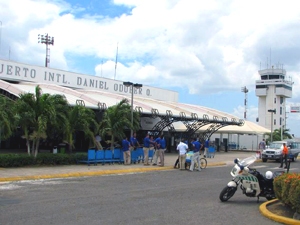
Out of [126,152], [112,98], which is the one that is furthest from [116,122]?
[112,98]

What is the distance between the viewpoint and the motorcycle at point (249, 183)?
37.4ft

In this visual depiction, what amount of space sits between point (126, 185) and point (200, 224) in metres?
6.63

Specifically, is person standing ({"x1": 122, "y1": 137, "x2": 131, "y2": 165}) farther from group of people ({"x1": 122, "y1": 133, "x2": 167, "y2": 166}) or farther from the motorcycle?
the motorcycle

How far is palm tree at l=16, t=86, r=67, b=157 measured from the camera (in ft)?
65.6

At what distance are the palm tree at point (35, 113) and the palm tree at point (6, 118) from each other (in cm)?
38

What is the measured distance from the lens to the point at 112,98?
3647cm

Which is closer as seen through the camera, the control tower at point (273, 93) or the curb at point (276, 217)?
the curb at point (276, 217)

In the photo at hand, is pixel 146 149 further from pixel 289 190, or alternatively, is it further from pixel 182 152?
pixel 289 190

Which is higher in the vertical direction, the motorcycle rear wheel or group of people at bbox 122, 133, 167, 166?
group of people at bbox 122, 133, 167, 166

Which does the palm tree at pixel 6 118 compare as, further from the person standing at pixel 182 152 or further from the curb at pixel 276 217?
the curb at pixel 276 217

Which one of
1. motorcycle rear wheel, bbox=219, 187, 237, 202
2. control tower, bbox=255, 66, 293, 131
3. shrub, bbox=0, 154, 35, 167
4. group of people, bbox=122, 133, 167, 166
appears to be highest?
control tower, bbox=255, 66, 293, 131

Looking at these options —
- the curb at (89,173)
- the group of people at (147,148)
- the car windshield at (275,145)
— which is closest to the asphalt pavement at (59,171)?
the curb at (89,173)

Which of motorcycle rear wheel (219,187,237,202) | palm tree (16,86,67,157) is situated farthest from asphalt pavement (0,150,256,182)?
motorcycle rear wheel (219,187,237,202)

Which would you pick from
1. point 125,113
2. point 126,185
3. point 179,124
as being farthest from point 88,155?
point 179,124
